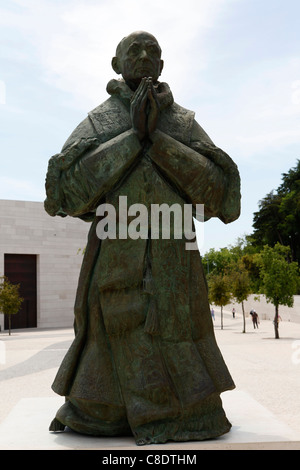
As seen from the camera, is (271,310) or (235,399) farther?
(271,310)

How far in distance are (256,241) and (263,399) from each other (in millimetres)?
49372

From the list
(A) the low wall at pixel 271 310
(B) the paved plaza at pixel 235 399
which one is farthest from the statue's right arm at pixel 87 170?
(A) the low wall at pixel 271 310

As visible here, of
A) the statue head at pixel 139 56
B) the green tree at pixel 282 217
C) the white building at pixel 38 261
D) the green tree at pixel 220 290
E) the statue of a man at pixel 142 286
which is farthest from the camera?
the green tree at pixel 282 217

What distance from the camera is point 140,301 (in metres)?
4.25

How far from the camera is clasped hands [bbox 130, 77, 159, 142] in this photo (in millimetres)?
4340

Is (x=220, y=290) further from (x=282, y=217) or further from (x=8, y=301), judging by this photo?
(x=282, y=217)

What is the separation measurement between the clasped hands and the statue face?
0.29 meters

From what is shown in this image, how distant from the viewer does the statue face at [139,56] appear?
14.9ft

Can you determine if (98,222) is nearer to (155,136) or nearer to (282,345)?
(155,136)

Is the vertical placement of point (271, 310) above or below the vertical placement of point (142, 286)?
below

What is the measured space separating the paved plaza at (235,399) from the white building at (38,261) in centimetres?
1671

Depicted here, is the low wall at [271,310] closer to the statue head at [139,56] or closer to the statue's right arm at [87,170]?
the statue head at [139,56]

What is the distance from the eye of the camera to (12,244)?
121ft

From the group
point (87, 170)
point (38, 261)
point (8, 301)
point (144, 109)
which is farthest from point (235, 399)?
point (38, 261)
